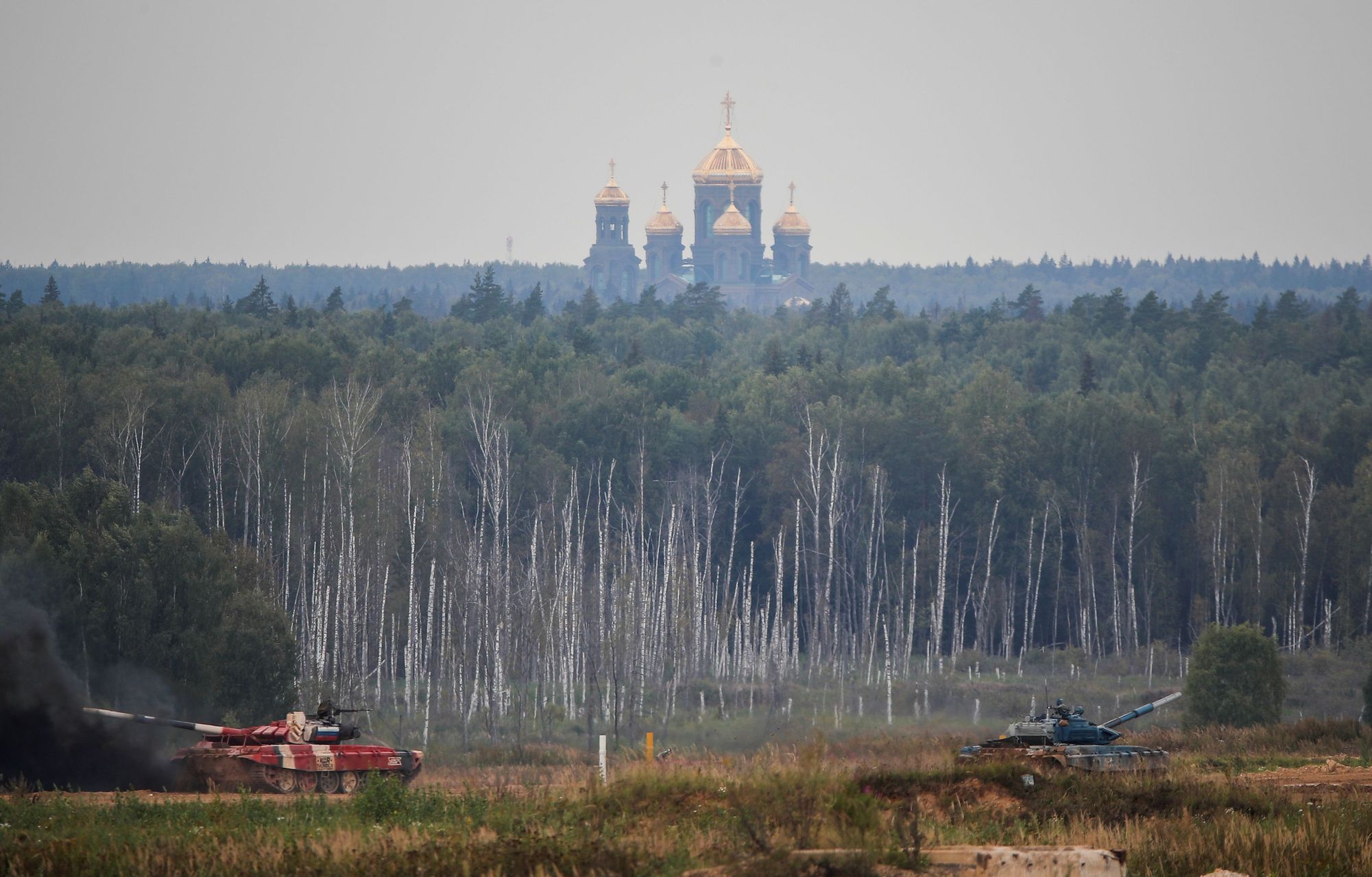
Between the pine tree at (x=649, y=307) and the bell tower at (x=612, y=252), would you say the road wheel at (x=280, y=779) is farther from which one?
the bell tower at (x=612, y=252)

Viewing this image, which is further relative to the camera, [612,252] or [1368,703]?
[612,252]

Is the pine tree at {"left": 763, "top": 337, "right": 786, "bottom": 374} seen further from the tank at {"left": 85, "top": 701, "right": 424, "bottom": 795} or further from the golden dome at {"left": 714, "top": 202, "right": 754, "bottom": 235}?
the golden dome at {"left": 714, "top": 202, "right": 754, "bottom": 235}

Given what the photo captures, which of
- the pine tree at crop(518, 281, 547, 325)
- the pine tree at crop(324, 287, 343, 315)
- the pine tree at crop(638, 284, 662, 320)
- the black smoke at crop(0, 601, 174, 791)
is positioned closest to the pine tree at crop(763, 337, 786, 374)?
the pine tree at crop(518, 281, 547, 325)

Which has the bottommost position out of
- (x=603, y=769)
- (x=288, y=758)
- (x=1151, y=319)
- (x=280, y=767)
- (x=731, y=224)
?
(x=280, y=767)

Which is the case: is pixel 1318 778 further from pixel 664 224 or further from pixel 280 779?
pixel 664 224

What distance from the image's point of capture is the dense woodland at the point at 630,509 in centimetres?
4772

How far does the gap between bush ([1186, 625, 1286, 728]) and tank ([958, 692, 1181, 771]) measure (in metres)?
14.5

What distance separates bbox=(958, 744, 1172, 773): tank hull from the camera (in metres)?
25.0

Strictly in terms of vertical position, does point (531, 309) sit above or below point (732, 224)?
below

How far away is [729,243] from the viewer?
503 ft

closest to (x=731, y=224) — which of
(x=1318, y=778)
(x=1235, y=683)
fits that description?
(x=1235, y=683)

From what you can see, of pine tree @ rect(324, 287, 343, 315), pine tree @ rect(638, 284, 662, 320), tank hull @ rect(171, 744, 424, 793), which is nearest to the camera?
tank hull @ rect(171, 744, 424, 793)

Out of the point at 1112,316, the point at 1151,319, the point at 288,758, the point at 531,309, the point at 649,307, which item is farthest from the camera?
the point at 649,307

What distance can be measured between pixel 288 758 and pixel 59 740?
590 centimetres
